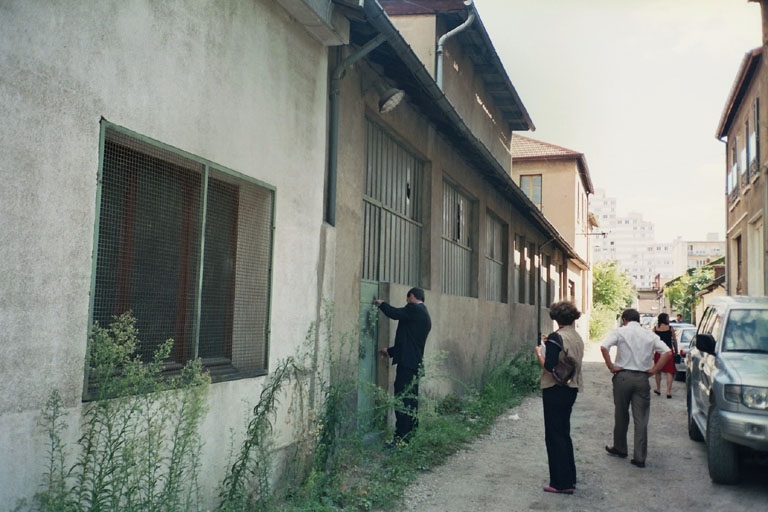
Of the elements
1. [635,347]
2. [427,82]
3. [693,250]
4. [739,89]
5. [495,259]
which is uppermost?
[693,250]

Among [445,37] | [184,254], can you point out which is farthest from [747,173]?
[184,254]

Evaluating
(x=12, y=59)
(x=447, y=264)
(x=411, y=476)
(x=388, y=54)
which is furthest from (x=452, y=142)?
(x=12, y=59)

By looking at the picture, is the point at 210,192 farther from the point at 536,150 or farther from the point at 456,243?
the point at 536,150

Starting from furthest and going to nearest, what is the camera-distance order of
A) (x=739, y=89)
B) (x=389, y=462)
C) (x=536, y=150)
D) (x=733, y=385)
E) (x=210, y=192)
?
(x=536, y=150) < (x=739, y=89) < (x=389, y=462) < (x=733, y=385) < (x=210, y=192)

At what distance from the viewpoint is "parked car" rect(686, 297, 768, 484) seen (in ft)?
20.8

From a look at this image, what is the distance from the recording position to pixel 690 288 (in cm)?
5888

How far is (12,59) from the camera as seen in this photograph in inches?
130

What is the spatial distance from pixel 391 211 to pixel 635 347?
3.41m

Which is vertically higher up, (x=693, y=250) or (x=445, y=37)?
(x=693, y=250)

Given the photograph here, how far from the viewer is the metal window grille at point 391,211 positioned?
8.44 m

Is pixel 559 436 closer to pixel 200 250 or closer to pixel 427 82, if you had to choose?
pixel 200 250

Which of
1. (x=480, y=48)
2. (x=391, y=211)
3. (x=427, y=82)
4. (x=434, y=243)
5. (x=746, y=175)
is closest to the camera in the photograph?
(x=427, y=82)

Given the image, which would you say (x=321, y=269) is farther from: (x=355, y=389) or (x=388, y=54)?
(x=388, y=54)

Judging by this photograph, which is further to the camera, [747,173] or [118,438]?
[747,173]
